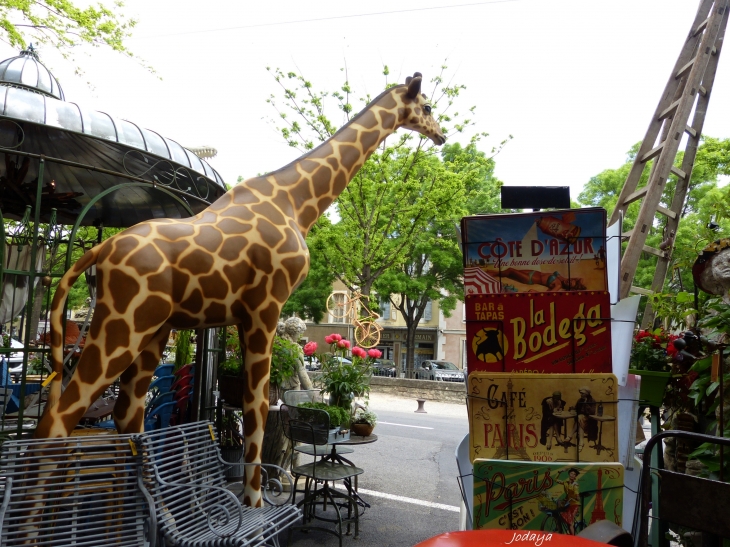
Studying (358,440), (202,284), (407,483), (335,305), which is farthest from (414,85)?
(335,305)

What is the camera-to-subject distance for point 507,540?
6.35ft

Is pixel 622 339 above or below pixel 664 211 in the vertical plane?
below

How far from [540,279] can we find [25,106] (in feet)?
15.6

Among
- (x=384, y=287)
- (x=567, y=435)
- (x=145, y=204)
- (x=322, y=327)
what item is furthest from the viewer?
(x=322, y=327)

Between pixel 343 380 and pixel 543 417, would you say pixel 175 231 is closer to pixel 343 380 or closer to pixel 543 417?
pixel 343 380

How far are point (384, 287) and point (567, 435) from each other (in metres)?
20.5

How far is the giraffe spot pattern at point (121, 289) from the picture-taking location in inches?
144

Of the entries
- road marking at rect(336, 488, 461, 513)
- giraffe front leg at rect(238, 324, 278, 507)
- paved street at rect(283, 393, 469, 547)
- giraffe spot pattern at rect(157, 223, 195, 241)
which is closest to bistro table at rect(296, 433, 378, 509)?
paved street at rect(283, 393, 469, 547)

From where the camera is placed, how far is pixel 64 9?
10289 millimetres

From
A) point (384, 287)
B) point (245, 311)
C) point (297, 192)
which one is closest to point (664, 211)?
point (297, 192)

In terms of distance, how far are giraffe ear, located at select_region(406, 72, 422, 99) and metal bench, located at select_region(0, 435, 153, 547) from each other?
410 centimetres

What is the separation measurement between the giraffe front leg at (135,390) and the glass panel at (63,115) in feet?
7.39

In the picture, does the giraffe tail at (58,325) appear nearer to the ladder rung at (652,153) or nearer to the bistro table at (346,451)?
the bistro table at (346,451)

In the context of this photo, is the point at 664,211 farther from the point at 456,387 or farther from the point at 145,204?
the point at 456,387
